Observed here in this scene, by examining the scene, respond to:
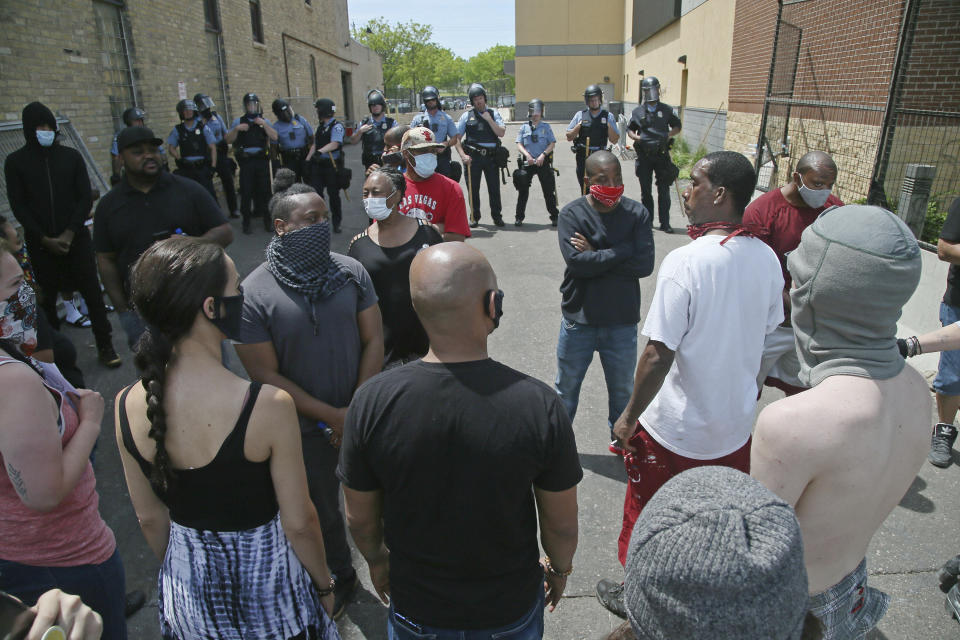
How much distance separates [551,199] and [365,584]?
323 inches

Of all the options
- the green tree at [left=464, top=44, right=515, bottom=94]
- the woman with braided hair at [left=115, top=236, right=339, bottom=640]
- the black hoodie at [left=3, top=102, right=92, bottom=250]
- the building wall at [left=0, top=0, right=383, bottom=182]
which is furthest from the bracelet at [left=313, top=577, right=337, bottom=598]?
the green tree at [left=464, top=44, right=515, bottom=94]

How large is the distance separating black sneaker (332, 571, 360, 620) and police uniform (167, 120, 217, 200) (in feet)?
27.8

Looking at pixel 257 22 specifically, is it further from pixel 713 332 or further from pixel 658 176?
pixel 713 332

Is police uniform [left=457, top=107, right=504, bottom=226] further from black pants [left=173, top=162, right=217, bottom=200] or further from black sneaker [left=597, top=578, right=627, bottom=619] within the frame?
black sneaker [left=597, top=578, right=627, bottom=619]

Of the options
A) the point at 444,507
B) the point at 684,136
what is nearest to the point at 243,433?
the point at 444,507

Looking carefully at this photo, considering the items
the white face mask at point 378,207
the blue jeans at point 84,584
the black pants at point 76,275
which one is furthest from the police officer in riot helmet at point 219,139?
the blue jeans at point 84,584

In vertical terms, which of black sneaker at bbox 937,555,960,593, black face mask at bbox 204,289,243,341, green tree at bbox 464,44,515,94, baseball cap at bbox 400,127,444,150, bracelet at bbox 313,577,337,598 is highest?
green tree at bbox 464,44,515,94

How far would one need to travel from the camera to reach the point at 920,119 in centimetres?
700

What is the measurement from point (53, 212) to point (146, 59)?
7191mm

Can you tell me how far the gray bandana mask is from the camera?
148cm

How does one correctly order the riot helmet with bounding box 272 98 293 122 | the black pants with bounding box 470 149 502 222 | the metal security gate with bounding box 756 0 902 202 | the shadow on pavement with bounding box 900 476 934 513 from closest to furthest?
the shadow on pavement with bounding box 900 476 934 513 < the metal security gate with bounding box 756 0 902 202 < the black pants with bounding box 470 149 502 222 < the riot helmet with bounding box 272 98 293 122

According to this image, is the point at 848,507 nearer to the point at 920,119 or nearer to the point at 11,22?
the point at 920,119

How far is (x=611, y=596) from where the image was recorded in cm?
284

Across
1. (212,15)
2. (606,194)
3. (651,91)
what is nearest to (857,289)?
(606,194)
